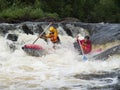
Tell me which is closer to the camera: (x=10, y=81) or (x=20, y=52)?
(x=10, y=81)

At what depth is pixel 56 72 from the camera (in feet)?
38.0

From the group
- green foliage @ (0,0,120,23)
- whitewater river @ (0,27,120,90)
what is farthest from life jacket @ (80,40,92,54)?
green foliage @ (0,0,120,23)

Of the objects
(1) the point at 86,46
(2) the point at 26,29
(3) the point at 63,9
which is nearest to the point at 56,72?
(1) the point at 86,46

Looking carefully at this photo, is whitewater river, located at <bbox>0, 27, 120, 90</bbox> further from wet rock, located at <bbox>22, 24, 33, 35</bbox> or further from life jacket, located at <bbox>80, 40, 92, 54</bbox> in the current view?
wet rock, located at <bbox>22, 24, 33, 35</bbox>

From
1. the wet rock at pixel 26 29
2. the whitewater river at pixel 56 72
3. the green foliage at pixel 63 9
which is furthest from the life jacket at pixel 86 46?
the green foliage at pixel 63 9

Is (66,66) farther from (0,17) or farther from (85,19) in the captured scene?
(85,19)

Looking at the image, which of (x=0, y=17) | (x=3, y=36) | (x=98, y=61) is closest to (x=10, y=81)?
(x=98, y=61)

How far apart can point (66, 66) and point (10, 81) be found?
2.86 meters

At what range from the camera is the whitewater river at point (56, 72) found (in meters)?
9.80

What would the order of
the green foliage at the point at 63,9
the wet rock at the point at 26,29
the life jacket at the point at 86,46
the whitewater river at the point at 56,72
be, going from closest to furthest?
the whitewater river at the point at 56,72 < the life jacket at the point at 86,46 < the wet rock at the point at 26,29 < the green foliage at the point at 63,9

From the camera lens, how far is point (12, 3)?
1257 inches

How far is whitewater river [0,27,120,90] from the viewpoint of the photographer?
9.80m

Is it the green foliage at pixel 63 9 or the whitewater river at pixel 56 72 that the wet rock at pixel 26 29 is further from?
the green foliage at pixel 63 9

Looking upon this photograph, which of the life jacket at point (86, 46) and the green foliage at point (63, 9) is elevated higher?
Result: the green foliage at point (63, 9)
